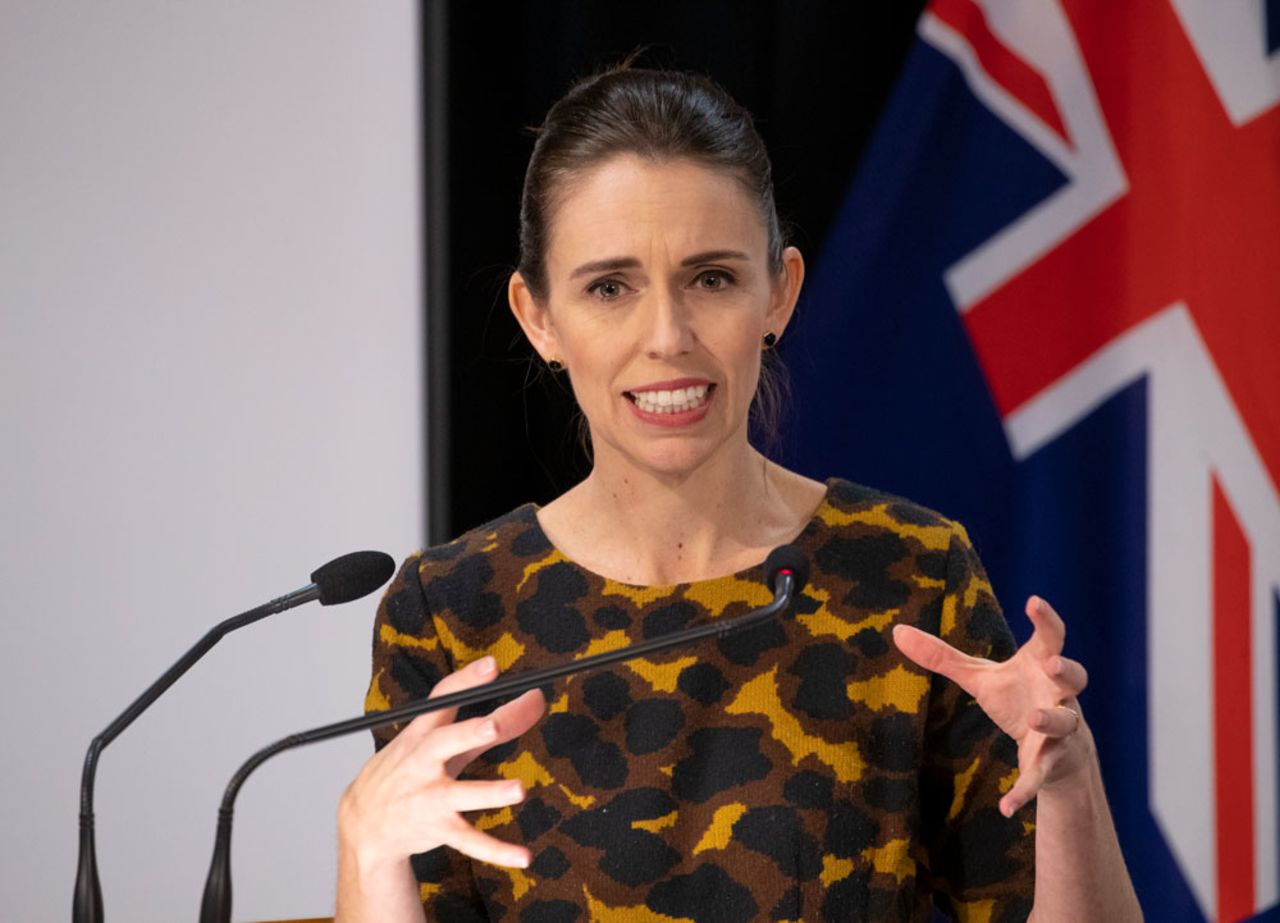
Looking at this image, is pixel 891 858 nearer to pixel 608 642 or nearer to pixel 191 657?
pixel 608 642

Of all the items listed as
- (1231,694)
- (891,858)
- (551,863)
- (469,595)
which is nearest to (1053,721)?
(891,858)

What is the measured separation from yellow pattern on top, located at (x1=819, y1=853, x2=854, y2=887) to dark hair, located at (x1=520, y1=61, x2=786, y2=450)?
606mm

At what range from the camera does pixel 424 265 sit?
2.53 meters

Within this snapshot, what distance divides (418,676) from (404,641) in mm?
42

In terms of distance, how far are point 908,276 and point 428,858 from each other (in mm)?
1284

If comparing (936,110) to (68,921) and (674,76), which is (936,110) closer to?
(674,76)

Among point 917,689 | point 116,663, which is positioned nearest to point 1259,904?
point 917,689

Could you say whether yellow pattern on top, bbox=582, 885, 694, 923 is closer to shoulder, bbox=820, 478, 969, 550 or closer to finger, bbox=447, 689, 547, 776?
finger, bbox=447, 689, 547, 776

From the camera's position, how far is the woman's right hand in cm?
122

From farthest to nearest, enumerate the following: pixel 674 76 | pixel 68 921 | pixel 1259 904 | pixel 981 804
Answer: pixel 68 921 → pixel 1259 904 → pixel 674 76 → pixel 981 804

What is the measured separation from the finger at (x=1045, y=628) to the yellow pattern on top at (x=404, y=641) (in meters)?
0.65

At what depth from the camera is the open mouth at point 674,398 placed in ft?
5.07

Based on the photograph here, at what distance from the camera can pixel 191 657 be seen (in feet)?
4.23

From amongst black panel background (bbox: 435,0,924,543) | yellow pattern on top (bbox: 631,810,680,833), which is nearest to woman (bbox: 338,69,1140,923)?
yellow pattern on top (bbox: 631,810,680,833)
